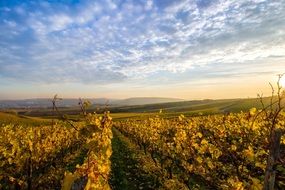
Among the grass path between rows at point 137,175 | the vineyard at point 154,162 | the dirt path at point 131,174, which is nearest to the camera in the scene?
the vineyard at point 154,162

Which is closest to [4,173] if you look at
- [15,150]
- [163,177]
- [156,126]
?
[15,150]

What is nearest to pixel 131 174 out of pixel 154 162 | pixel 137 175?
pixel 137 175

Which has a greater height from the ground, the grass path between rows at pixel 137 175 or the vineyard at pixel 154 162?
the vineyard at pixel 154 162

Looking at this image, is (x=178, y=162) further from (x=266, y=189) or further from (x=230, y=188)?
(x=266, y=189)

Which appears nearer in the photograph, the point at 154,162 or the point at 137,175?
the point at 137,175

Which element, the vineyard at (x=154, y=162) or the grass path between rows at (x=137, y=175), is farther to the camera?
the grass path between rows at (x=137, y=175)

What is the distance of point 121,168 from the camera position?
19.0 meters

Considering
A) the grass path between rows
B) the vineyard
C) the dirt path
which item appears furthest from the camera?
the dirt path

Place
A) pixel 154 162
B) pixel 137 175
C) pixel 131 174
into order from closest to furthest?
pixel 137 175
pixel 131 174
pixel 154 162

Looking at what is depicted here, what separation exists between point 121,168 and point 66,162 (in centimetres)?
437

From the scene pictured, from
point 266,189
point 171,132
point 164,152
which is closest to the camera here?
point 266,189

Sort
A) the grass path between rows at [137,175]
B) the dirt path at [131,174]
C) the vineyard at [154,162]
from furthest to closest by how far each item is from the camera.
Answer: the dirt path at [131,174] → the grass path between rows at [137,175] → the vineyard at [154,162]

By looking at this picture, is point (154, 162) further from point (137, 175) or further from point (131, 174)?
point (137, 175)

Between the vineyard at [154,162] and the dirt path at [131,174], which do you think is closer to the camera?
the vineyard at [154,162]
